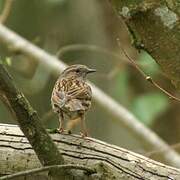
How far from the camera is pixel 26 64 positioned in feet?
24.6

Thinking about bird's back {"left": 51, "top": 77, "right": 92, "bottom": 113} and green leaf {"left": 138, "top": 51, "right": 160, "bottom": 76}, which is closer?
bird's back {"left": 51, "top": 77, "right": 92, "bottom": 113}

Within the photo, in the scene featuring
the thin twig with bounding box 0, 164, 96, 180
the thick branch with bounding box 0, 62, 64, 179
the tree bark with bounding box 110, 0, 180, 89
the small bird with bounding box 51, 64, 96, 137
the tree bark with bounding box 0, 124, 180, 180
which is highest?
the small bird with bounding box 51, 64, 96, 137

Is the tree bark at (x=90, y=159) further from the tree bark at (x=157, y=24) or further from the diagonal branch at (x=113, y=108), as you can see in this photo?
the diagonal branch at (x=113, y=108)

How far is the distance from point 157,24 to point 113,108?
11.1 ft

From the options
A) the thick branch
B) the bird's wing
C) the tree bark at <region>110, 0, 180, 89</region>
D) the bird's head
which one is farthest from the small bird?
the tree bark at <region>110, 0, 180, 89</region>

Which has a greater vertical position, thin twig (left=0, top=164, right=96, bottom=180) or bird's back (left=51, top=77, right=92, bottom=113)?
bird's back (left=51, top=77, right=92, bottom=113)

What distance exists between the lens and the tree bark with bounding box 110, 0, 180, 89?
8.65ft

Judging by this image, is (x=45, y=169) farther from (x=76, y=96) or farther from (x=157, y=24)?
(x=76, y=96)

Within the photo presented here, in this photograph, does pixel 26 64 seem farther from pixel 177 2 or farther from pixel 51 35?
pixel 177 2

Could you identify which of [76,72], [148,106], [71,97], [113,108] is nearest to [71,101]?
[71,97]

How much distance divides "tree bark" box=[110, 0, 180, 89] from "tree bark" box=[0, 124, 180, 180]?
1.91ft

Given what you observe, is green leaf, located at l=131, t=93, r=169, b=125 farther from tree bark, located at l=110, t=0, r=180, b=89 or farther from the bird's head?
tree bark, located at l=110, t=0, r=180, b=89

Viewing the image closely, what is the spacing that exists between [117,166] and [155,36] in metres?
0.69

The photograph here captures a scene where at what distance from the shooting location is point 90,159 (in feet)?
10.1
